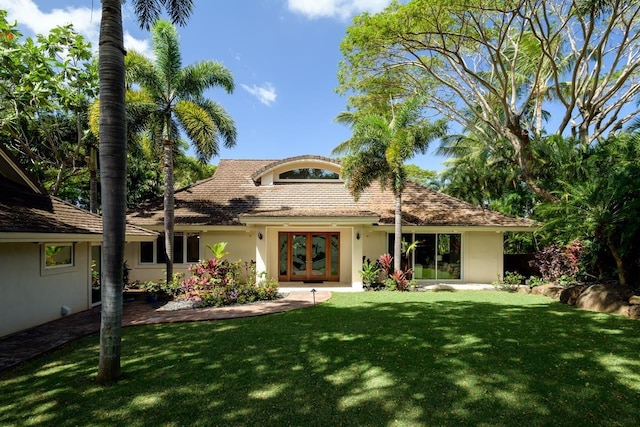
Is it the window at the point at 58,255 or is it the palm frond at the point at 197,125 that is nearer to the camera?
the window at the point at 58,255

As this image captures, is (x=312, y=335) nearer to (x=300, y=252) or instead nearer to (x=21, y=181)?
(x=300, y=252)

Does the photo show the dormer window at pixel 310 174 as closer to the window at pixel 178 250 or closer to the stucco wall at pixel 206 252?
the stucco wall at pixel 206 252

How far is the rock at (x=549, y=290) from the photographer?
12.3m

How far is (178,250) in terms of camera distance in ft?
51.6

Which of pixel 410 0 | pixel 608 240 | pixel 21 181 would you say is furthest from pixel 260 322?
pixel 410 0

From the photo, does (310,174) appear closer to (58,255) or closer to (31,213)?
(58,255)

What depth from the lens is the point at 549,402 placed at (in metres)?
4.21

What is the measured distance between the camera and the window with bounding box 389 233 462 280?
16.1 metres

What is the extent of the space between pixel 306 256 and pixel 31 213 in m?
10.2

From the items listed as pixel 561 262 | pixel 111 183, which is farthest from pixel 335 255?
pixel 111 183

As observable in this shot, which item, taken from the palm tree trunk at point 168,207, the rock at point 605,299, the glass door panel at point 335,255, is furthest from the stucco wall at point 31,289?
the rock at point 605,299

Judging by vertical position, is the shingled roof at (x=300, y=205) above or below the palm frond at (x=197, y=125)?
below

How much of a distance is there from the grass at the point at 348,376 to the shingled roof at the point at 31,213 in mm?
3094

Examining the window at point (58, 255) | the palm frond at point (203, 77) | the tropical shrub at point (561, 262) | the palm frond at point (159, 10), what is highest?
the palm frond at point (203, 77)
